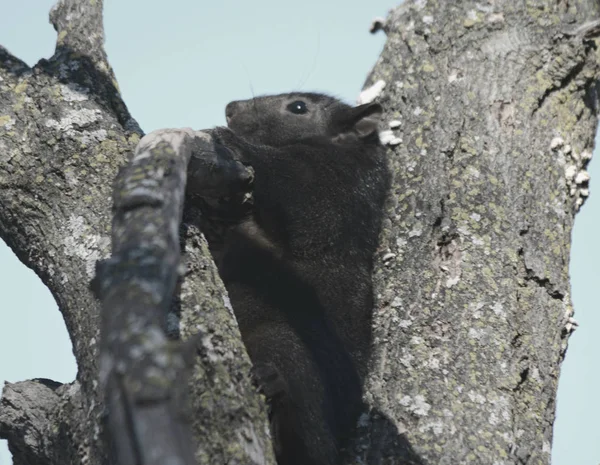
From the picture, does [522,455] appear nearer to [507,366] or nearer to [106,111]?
[507,366]

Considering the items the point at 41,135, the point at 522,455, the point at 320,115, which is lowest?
the point at 522,455

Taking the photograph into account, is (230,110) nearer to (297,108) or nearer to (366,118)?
(297,108)

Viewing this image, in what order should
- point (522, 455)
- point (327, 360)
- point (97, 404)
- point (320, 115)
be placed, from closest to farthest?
point (97, 404)
point (522, 455)
point (327, 360)
point (320, 115)

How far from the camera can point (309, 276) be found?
4242 millimetres

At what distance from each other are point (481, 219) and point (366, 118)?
46.7 inches

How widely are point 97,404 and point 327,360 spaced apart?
1561 millimetres

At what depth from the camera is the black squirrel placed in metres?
3.46

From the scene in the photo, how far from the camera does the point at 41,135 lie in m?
3.24

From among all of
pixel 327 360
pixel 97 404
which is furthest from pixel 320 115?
pixel 97 404

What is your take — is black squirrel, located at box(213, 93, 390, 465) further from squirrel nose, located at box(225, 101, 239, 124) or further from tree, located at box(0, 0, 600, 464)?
squirrel nose, located at box(225, 101, 239, 124)

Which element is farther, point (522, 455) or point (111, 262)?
point (522, 455)

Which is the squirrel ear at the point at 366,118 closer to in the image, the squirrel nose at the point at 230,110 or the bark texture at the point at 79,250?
the squirrel nose at the point at 230,110

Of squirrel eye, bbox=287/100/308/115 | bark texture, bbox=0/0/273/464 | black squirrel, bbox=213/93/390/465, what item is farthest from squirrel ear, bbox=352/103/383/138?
bark texture, bbox=0/0/273/464

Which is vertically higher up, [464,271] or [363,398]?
[464,271]
